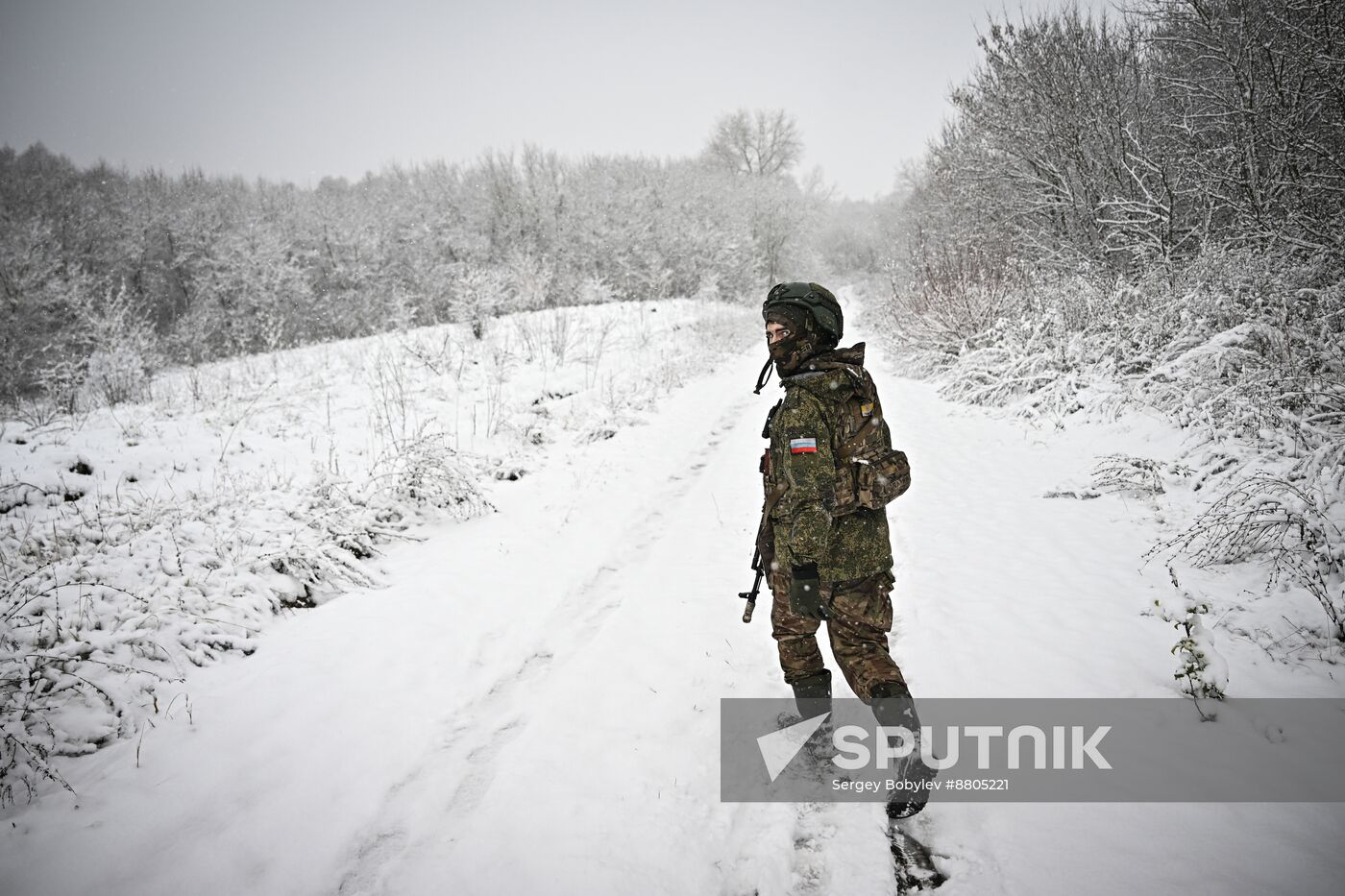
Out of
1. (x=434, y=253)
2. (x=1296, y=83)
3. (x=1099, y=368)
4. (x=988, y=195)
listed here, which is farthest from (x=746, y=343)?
(x=434, y=253)

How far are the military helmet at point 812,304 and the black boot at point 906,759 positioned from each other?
1511 millimetres

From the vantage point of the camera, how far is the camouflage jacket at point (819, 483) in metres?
2.14

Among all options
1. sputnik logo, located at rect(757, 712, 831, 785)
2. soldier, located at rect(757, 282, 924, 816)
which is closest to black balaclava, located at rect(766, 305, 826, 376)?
soldier, located at rect(757, 282, 924, 816)

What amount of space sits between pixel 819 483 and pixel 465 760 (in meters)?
2.21

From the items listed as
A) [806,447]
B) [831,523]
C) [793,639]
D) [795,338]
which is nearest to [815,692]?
[793,639]

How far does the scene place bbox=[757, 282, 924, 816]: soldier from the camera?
2.18 metres

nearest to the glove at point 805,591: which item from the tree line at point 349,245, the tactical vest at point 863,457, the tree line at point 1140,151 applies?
the tactical vest at point 863,457

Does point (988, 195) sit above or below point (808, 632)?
above

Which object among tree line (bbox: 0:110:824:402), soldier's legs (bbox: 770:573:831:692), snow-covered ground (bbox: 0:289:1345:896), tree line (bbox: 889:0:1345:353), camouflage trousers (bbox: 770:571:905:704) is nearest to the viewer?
snow-covered ground (bbox: 0:289:1345:896)

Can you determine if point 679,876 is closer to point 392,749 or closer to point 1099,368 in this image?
point 392,749

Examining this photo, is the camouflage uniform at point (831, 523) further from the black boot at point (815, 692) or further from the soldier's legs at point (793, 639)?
the black boot at point (815, 692)

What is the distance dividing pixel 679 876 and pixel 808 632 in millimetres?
1104

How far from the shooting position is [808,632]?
2.55m

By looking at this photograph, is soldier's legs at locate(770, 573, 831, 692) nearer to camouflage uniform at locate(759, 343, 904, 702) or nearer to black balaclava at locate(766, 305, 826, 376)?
camouflage uniform at locate(759, 343, 904, 702)
